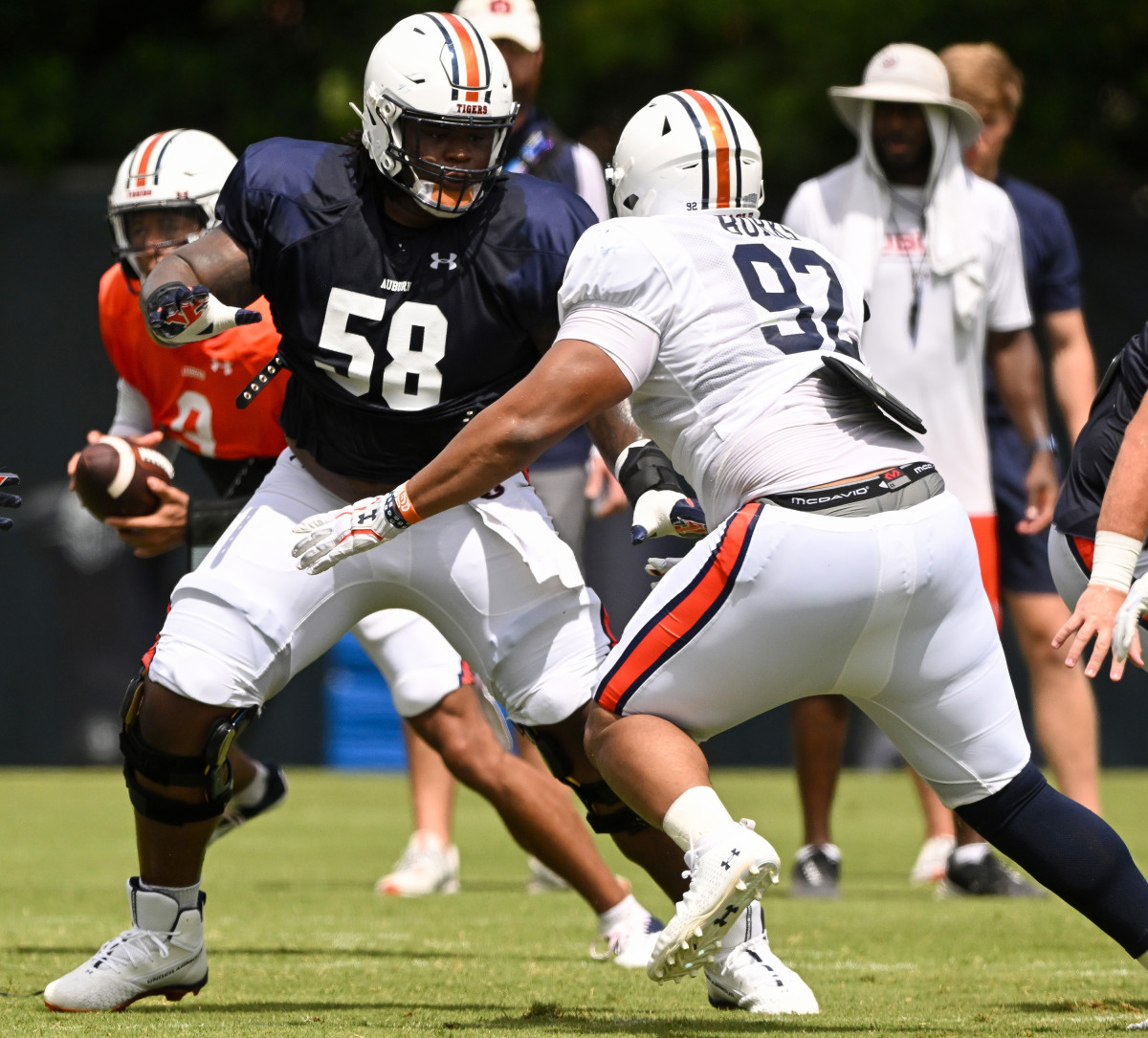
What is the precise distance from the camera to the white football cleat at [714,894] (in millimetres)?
3117

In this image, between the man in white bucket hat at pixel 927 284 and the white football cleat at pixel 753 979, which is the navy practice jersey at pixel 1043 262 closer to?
the man in white bucket hat at pixel 927 284

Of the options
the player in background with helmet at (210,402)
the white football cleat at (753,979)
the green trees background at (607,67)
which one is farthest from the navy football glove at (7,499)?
the green trees background at (607,67)

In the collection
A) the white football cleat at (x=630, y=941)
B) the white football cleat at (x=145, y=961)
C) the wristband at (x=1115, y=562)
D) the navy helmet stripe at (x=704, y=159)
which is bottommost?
the white football cleat at (x=630, y=941)

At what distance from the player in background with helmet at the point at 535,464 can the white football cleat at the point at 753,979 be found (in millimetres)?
2028

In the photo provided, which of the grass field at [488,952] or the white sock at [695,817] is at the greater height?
the white sock at [695,817]

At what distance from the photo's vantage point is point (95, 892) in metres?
5.82

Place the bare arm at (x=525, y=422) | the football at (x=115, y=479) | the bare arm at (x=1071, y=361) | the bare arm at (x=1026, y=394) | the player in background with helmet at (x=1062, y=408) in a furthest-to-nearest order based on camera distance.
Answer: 1. the bare arm at (x=1071, y=361)
2. the player in background with helmet at (x=1062, y=408)
3. the bare arm at (x=1026, y=394)
4. the football at (x=115, y=479)
5. the bare arm at (x=525, y=422)

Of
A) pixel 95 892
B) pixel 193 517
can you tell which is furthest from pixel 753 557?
pixel 95 892

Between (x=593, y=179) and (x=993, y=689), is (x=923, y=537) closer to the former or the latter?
(x=993, y=689)

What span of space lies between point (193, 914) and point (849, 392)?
1655 mm

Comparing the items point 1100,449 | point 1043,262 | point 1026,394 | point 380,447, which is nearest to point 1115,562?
point 1100,449

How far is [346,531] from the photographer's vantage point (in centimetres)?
352

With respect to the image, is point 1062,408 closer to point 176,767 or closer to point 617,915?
point 617,915

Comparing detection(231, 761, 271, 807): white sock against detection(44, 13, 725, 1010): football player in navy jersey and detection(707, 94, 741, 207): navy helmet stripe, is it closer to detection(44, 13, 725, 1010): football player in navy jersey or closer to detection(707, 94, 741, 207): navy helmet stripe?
detection(44, 13, 725, 1010): football player in navy jersey
